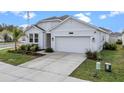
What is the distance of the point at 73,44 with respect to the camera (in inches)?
619

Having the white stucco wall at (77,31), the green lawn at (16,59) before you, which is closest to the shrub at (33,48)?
the white stucco wall at (77,31)

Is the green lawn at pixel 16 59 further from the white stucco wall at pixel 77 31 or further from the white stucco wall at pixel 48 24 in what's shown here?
the white stucco wall at pixel 48 24

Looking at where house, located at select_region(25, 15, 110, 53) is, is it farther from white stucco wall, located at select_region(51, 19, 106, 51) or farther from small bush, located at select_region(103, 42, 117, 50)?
small bush, located at select_region(103, 42, 117, 50)

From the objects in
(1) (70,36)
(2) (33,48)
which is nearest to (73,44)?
(1) (70,36)

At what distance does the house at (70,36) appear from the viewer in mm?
14789

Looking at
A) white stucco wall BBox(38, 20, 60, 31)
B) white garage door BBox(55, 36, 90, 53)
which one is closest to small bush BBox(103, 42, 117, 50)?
white garage door BBox(55, 36, 90, 53)

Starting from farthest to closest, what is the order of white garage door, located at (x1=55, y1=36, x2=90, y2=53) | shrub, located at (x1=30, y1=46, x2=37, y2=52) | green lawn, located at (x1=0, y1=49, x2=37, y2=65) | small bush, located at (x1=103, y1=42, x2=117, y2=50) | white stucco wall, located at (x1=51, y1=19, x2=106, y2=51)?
small bush, located at (x1=103, y1=42, x2=117, y2=50), shrub, located at (x1=30, y1=46, x2=37, y2=52), white garage door, located at (x1=55, y1=36, x2=90, y2=53), white stucco wall, located at (x1=51, y1=19, x2=106, y2=51), green lawn, located at (x1=0, y1=49, x2=37, y2=65)

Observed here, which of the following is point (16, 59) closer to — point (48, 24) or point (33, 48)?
point (33, 48)

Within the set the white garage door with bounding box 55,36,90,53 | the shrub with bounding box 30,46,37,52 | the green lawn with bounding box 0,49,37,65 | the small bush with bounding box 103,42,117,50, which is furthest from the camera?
the small bush with bounding box 103,42,117,50

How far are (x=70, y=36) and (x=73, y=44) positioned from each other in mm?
891

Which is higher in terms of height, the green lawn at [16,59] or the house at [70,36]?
the house at [70,36]

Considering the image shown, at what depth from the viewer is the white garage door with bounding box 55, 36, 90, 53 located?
49.7ft

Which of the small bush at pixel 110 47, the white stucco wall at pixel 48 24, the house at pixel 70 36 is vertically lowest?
the small bush at pixel 110 47

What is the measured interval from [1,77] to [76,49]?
9.23 metres
